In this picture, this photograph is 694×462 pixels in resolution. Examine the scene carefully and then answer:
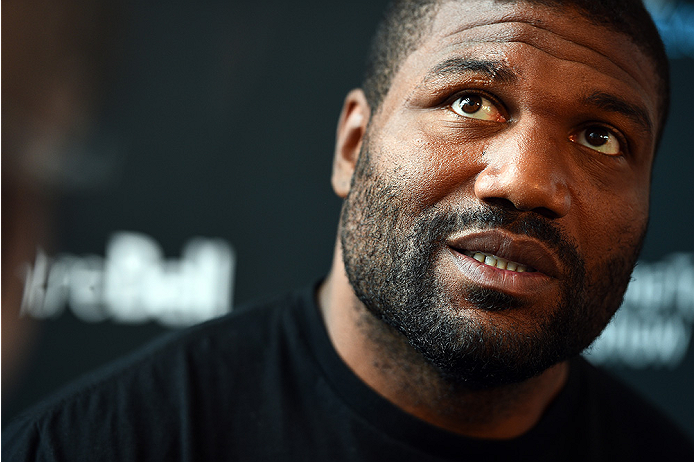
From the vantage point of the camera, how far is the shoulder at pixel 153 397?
1.05 meters

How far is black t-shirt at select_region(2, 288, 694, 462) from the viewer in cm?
106

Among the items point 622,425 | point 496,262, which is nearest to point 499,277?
point 496,262

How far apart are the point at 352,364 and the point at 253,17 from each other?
132cm

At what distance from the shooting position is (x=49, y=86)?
191cm

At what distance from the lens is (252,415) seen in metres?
1.14

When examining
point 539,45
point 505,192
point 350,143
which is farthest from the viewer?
point 350,143

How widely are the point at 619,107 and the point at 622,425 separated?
0.78 m

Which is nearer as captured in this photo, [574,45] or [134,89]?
[574,45]

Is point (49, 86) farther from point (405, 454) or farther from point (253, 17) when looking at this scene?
point (405, 454)

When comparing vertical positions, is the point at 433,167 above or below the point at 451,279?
above

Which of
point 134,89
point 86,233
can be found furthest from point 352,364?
point 134,89

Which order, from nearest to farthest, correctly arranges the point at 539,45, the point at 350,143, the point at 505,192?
1. the point at 505,192
2. the point at 539,45
3. the point at 350,143

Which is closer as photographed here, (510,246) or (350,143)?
(510,246)

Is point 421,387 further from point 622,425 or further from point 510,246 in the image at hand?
point 622,425
